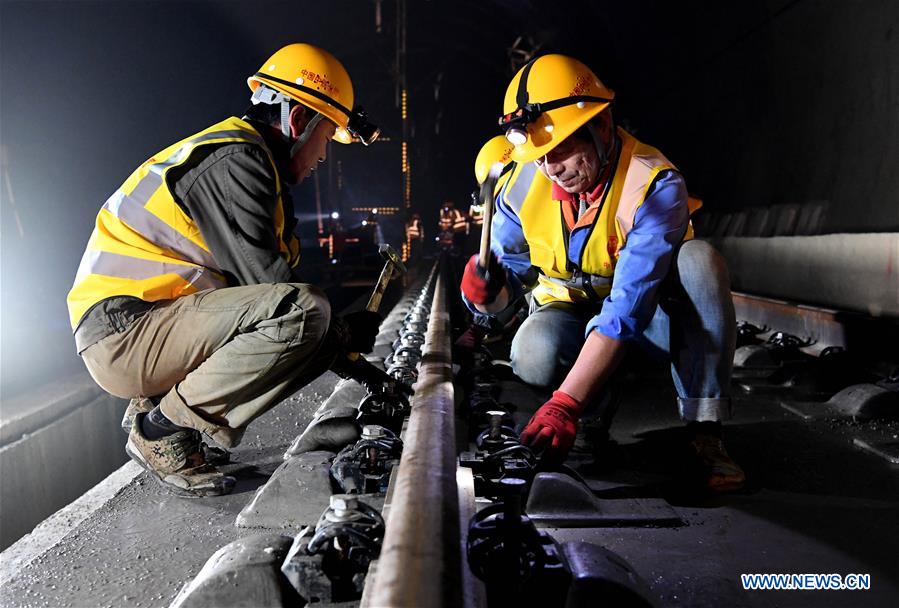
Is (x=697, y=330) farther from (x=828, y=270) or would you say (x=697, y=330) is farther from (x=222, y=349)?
(x=828, y=270)

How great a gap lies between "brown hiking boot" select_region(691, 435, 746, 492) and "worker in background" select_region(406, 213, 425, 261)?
20.7 m

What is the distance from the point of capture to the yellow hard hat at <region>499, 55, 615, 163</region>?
A: 2.77 meters

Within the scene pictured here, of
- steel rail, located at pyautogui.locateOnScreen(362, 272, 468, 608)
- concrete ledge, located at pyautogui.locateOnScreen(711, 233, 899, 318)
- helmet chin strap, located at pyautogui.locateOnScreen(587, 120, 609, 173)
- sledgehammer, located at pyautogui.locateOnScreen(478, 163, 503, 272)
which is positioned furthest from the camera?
concrete ledge, located at pyautogui.locateOnScreen(711, 233, 899, 318)

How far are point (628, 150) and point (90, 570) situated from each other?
218 cm

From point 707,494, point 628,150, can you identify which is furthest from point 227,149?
point 707,494

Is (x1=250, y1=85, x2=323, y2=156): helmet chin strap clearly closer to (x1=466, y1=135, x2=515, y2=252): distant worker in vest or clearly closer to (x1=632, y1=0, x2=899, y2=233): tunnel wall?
(x1=466, y1=135, x2=515, y2=252): distant worker in vest

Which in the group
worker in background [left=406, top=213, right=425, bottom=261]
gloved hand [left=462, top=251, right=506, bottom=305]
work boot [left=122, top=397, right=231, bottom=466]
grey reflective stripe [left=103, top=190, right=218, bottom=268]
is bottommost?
worker in background [left=406, top=213, right=425, bottom=261]

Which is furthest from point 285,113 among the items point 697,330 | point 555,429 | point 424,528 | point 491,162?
point 491,162

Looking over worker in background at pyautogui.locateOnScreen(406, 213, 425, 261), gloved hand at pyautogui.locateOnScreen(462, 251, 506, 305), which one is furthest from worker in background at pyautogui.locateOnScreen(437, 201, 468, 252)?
gloved hand at pyautogui.locateOnScreen(462, 251, 506, 305)

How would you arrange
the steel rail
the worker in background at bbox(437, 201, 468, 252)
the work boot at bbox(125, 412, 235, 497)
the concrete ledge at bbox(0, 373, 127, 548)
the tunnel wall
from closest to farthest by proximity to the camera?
the steel rail
the work boot at bbox(125, 412, 235, 497)
the concrete ledge at bbox(0, 373, 127, 548)
the tunnel wall
the worker in background at bbox(437, 201, 468, 252)

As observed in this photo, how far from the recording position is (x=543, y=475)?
7.29ft

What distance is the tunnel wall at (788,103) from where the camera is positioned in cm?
639

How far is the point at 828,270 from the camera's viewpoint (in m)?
5.99

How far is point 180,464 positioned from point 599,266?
166 centimetres
